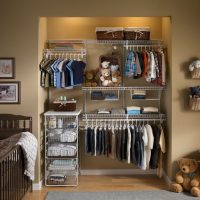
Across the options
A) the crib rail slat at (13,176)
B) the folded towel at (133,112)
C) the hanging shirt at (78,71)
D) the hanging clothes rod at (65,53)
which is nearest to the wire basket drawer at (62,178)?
the crib rail slat at (13,176)

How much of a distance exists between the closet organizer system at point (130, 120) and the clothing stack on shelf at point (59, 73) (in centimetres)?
1

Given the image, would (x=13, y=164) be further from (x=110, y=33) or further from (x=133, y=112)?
(x=110, y=33)

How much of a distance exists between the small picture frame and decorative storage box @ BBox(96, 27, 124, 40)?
127 centimetres

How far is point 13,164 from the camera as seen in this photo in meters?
3.52

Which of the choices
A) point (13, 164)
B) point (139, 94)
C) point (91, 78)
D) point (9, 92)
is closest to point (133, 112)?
point (139, 94)

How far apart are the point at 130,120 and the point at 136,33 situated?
125 centimetres

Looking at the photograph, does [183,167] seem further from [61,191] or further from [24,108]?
[24,108]

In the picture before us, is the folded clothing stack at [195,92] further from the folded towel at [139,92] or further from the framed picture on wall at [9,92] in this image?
the framed picture on wall at [9,92]

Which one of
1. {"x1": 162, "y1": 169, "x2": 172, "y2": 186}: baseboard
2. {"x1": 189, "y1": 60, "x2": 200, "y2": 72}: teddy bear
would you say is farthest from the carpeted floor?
{"x1": 189, "y1": 60, "x2": 200, "y2": 72}: teddy bear

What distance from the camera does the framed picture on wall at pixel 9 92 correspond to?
4562 mm

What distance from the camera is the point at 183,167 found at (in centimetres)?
439

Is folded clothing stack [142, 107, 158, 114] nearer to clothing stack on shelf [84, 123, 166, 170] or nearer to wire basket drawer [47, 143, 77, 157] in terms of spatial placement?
clothing stack on shelf [84, 123, 166, 170]

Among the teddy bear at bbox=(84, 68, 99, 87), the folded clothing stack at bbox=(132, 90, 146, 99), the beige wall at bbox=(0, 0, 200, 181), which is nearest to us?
the beige wall at bbox=(0, 0, 200, 181)

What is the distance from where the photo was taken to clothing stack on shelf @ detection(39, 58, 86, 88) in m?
4.70
